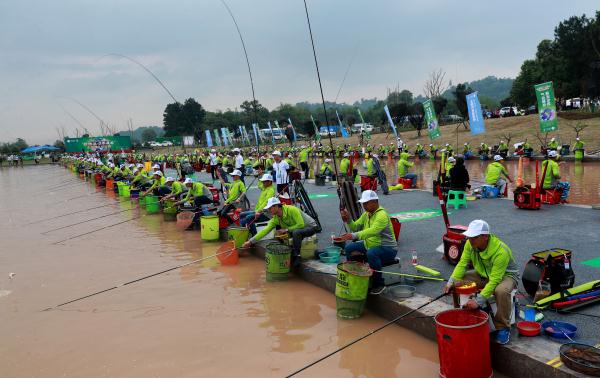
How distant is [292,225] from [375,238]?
198cm

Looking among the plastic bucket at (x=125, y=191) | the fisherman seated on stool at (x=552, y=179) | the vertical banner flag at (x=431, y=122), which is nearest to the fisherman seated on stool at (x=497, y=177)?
the fisherman seated on stool at (x=552, y=179)

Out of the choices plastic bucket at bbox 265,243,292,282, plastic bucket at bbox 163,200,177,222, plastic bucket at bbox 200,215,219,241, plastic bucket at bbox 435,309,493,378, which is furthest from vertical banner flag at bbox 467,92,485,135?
plastic bucket at bbox 435,309,493,378

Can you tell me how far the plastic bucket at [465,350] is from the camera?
3.92 meters

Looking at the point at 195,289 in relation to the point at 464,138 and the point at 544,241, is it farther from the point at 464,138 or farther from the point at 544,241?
the point at 464,138

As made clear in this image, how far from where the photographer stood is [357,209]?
26.8 feet

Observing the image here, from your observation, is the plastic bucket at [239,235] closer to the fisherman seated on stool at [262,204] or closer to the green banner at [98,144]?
the fisherman seated on stool at [262,204]

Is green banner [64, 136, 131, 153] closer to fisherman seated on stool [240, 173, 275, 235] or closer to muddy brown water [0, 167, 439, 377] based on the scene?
muddy brown water [0, 167, 439, 377]

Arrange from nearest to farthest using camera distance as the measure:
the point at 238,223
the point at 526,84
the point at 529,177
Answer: the point at 238,223
the point at 529,177
the point at 526,84

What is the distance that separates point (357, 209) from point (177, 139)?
235 feet

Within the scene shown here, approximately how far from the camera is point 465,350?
3.93 m

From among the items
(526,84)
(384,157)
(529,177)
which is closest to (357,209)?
(529,177)

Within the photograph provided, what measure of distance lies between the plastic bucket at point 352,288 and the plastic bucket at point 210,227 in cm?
541

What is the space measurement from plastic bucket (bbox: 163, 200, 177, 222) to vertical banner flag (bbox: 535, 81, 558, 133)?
42.8ft

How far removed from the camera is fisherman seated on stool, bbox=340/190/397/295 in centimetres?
589
